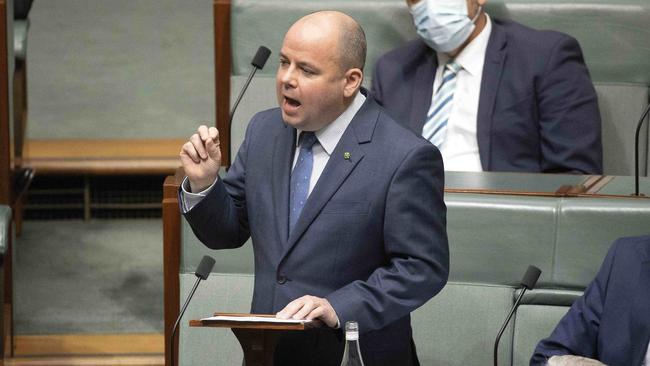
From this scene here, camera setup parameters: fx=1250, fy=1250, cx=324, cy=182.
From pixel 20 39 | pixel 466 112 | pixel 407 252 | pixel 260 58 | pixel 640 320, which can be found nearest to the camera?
pixel 407 252

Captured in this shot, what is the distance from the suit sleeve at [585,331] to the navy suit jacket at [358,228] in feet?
0.47

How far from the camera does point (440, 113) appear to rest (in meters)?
1.76

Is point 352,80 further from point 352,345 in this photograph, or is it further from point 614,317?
point 614,317

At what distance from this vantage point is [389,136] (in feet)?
3.52

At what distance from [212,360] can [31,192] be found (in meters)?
1.03

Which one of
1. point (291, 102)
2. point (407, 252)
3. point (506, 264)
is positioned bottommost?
point (506, 264)

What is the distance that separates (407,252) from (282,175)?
13cm

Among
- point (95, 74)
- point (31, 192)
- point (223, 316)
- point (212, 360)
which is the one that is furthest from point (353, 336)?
point (95, 74)

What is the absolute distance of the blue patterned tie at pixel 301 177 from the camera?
1.08 metres

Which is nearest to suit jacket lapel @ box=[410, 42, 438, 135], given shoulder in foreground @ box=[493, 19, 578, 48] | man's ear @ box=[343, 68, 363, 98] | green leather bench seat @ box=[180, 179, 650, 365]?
shoulder in foreground @ box=[493, 19, 578, 48]

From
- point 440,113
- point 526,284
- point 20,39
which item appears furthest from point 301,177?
point 20,39

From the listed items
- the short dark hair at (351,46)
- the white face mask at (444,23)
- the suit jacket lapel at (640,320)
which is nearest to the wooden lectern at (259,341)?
the short dark hair at (351,46)

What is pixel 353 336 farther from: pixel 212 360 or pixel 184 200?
pixel 212 360

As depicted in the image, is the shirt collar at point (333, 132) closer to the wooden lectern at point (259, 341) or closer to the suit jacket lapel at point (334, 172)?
the suit jacket lapel at point (334, 172)
